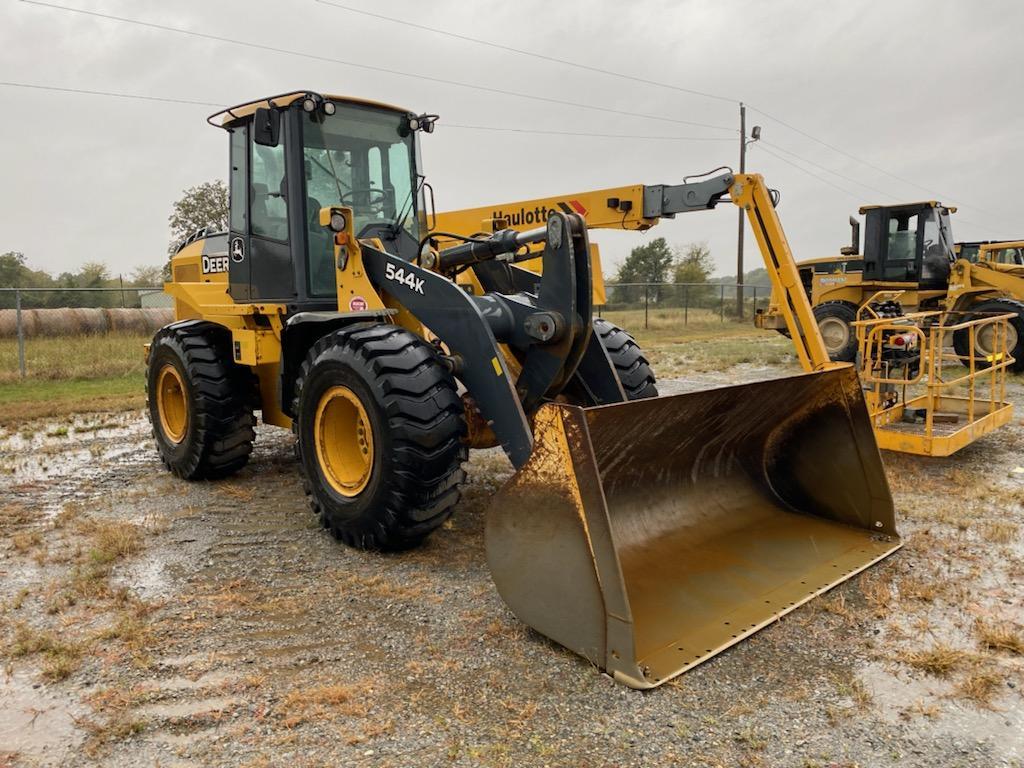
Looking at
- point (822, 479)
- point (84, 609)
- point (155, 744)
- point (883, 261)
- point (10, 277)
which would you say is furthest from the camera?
point (10, 277)

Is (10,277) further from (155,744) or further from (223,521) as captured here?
(155,744)

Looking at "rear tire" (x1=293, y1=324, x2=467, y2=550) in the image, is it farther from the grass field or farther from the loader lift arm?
the grass field

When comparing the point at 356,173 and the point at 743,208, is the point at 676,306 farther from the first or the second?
the point at 356,173

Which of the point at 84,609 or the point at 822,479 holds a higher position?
the point at 822,479

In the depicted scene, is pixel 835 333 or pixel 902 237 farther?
pixel 835 333

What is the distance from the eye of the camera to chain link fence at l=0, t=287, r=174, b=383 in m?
12.1

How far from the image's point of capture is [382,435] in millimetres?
3936

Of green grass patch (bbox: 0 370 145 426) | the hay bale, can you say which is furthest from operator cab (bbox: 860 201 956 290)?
the hay bale

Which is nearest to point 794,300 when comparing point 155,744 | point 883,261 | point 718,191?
point 718,191

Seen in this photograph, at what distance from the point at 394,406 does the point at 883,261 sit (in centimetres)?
1254

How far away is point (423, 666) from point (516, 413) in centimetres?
137

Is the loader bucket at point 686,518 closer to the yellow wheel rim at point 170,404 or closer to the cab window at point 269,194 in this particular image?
the cab window at point 269,194

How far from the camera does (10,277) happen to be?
31594 millimetres

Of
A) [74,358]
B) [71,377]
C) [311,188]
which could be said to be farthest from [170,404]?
[74,358]
